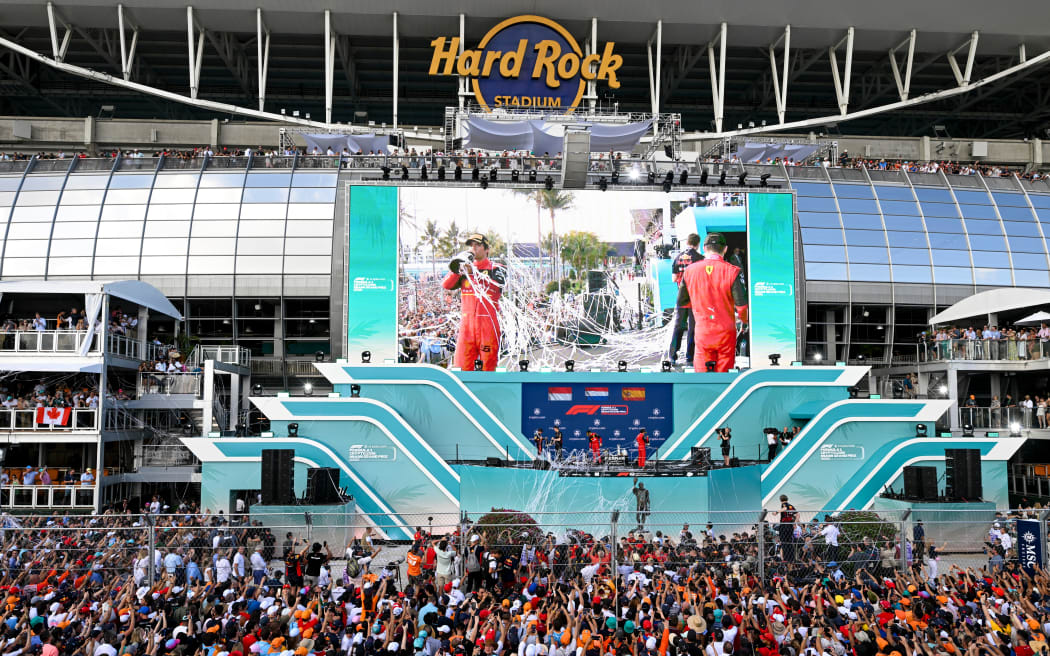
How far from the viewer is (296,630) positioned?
45.1 ft

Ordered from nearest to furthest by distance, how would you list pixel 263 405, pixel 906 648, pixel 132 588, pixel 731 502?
1. pixel 906 648
2. pixel 132 588
3. pixel 731 502
4. pixel 263 405

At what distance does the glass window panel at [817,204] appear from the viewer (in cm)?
4612

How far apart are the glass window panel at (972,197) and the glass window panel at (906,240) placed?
12.1 ft

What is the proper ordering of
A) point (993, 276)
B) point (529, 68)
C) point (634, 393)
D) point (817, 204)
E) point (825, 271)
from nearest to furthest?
point (634, 393) < point (825, 271) < point (993, 276) < point (817, 204) < point (529, 68)

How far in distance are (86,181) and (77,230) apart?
3147mm

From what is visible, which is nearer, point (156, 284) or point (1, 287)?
point (1, 287)

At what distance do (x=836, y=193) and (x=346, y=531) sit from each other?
105 ft

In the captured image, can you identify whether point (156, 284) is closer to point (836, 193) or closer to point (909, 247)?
point (836, 193)

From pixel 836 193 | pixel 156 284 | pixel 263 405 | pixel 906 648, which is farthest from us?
pixel 836 193

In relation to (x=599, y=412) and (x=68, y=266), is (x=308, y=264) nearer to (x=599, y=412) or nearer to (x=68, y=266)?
(x=68, y=266)

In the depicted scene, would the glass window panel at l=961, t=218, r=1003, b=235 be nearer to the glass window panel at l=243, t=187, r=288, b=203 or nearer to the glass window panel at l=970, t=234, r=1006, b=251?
the glass window panel at l=970, t=234, r=1006, b=251

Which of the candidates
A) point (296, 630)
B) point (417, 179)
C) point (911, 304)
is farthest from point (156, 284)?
point (911, 304)

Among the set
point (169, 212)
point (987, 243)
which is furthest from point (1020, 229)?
point (169, 212)

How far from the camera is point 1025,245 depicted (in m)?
47.1
